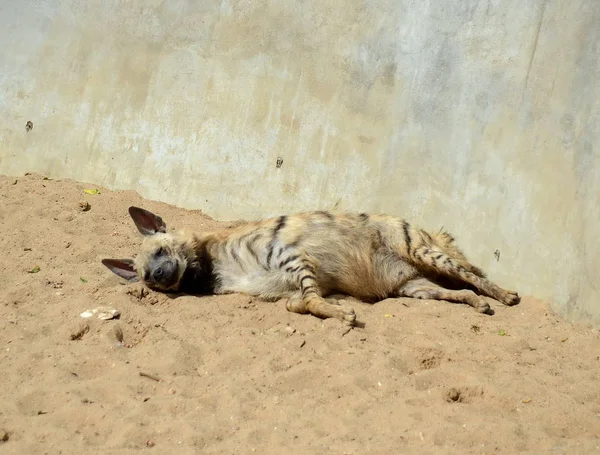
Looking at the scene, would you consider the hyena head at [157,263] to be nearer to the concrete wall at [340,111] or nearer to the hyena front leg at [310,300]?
the hyena front leg at [310,300]

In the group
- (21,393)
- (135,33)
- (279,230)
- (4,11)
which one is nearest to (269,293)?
(279,230)

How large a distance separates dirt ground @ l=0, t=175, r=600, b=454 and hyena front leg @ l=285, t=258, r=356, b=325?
0.31 feet

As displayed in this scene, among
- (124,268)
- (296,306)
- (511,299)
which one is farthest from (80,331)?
(511,299)

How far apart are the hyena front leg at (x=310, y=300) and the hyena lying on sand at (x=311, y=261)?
11 millimetres

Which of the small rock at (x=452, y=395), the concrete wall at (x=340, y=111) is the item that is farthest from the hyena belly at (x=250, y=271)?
the small rock at (x=452, y=395)

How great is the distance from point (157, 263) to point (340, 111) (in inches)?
83.6

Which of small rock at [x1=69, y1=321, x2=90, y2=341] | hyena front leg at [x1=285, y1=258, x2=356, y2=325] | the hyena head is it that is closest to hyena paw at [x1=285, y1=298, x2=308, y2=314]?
hyena front leg at [x1=285, y1=258, x2=356, y2=325]

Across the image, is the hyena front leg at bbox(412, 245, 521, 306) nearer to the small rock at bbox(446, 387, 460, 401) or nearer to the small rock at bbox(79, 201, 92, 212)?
the small rock at bbox(446, 387, 460, 401)

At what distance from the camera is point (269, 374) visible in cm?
446

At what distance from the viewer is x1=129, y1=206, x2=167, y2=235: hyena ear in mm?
6371

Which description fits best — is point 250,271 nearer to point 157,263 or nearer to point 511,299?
point 157,263

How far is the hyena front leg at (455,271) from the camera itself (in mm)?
5876

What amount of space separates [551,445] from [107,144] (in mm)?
5217

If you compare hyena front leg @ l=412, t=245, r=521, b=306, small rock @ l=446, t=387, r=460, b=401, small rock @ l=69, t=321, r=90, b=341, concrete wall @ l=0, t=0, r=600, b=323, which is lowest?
small rock @ l=69, t=321, r=90, b=341
